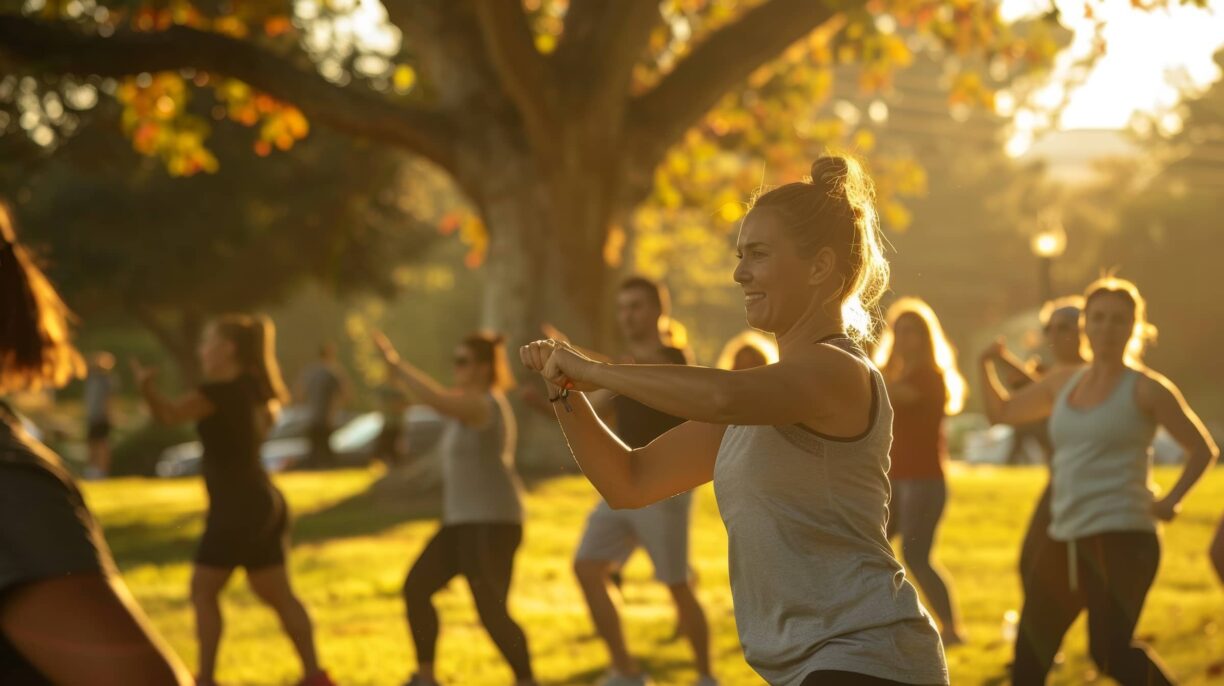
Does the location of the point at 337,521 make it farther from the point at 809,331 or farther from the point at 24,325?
the point at 24,325

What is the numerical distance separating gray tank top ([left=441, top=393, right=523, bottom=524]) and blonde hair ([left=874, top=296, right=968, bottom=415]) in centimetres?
209

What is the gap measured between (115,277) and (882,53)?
2455cm

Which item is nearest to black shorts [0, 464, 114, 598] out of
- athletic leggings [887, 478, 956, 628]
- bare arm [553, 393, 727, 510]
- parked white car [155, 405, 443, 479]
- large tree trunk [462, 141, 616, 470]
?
bare arm [553, 393, 727, 510]

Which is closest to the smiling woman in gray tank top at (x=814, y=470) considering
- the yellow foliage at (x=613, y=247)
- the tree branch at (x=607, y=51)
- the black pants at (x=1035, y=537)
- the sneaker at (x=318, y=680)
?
the black pants at (x=1035, y=537)

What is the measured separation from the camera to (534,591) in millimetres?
13180

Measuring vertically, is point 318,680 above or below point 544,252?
below

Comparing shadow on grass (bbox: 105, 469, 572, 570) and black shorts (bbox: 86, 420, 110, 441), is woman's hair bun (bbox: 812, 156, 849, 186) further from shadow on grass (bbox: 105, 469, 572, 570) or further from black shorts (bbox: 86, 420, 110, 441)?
black shorts (bbox: 86, 420, 110, 441)

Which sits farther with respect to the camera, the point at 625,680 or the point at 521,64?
the point at 521,64

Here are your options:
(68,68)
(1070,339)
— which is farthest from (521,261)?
(1070,339)

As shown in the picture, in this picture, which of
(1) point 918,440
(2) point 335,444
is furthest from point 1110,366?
(2) point 335,444

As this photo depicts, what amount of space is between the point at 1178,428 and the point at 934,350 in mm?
2243

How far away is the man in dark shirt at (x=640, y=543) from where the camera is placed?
8.55 meters

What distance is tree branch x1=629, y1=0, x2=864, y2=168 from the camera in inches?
624

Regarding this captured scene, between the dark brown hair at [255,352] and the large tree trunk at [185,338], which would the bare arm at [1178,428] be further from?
the large tree trunk at [185,338]
